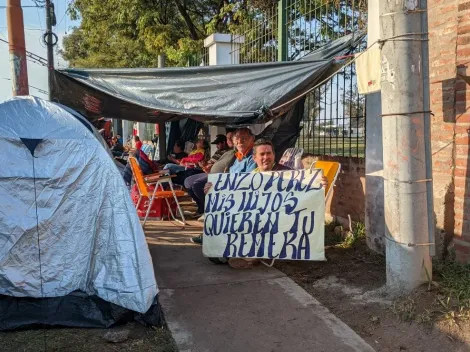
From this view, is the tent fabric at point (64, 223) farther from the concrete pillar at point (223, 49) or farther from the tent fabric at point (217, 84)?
the concrete pillar at point (223, 49)

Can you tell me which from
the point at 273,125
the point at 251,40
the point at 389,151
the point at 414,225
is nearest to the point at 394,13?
the point at 389,151

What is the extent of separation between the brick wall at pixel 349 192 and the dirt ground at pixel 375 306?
76 cm

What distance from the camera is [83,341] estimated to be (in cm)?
334

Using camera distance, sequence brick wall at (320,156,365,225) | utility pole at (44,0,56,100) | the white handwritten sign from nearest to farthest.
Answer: the white handwritten sign < brick wall at (320,156,365,225) < utility pole at (44,0,56,100)

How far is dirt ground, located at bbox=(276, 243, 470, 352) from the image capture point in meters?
3.18

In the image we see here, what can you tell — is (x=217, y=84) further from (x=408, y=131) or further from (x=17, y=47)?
(x=17, y=47)

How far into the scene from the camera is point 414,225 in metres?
3.58

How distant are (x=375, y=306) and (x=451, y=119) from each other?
174 centimetres

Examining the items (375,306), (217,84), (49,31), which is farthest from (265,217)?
(49,31)

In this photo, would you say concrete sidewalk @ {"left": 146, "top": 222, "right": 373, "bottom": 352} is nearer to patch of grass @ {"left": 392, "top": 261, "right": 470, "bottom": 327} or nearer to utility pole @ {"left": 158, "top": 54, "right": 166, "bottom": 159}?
patch of grass @ {"left": 392, "top": 261, "right": 470, "bottom": 327}

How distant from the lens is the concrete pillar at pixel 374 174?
15.5 feet

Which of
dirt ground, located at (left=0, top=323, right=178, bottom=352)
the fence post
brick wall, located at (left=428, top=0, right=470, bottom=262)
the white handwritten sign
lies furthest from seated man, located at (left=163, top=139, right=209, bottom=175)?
brick wall, located at (left=428, top=0, right=470, bottom=262)

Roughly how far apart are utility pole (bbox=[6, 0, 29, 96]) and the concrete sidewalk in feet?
12.2

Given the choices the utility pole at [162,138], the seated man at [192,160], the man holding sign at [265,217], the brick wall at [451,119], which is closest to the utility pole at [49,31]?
the utility pole at [162,138]
